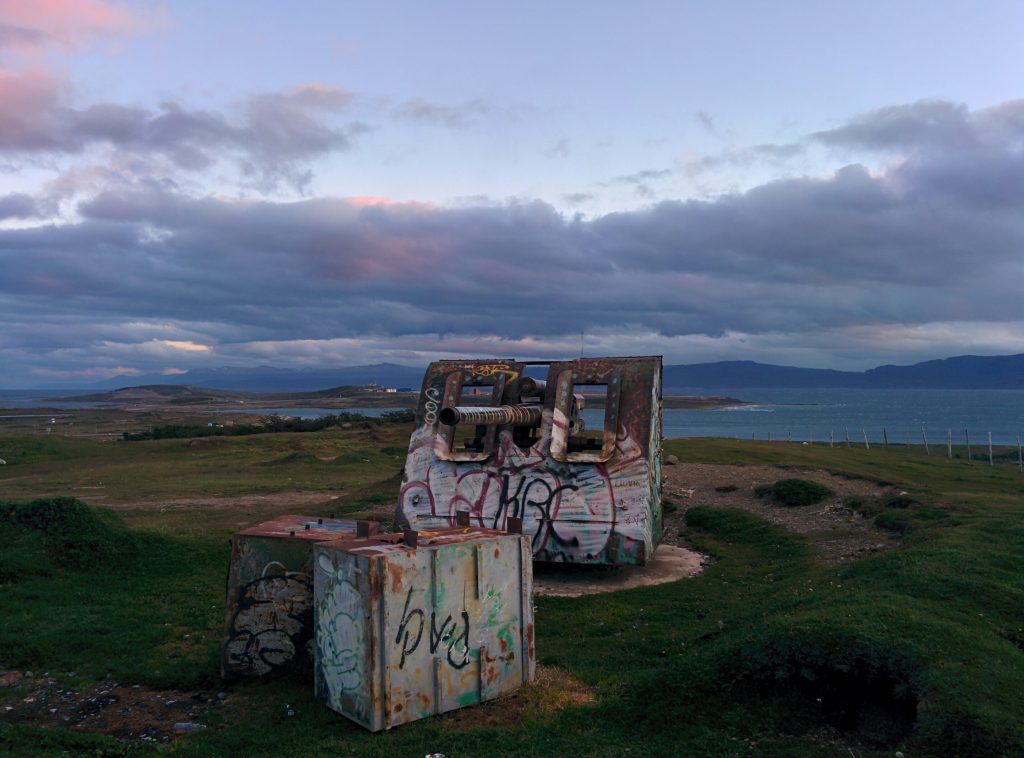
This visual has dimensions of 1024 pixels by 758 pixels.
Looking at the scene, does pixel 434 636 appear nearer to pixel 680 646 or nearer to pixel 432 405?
pixel 680 646

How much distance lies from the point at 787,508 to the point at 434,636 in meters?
12.2

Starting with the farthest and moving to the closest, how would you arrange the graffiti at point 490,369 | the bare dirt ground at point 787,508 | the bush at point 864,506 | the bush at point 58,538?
the bush at point 864,506 < the graffiti at point 490,369 < the bare dirt ground at point 787,508 < the bush at point 58,538

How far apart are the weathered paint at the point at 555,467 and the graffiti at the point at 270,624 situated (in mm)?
5782

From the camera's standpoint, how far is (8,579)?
462 inches

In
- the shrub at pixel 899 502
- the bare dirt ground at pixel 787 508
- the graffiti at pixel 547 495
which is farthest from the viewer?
the shrub at pixel 899 502

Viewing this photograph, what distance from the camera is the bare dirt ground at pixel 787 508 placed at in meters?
14.0

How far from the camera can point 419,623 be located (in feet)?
21.3

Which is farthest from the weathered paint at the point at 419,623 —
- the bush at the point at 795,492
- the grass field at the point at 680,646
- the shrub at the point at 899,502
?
the bush at the point at 795,492

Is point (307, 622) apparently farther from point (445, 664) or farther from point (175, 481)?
point (175, 481)

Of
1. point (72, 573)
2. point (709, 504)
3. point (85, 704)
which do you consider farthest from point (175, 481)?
point (85, 704)

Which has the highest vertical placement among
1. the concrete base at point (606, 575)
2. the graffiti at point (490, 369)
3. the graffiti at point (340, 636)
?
the graffiti at point (490, 369)

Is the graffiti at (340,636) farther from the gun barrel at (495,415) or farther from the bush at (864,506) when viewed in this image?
the bush at (864,506)

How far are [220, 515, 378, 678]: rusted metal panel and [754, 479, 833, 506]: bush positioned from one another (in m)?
11.9

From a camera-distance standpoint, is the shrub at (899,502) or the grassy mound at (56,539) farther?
→ the shrub at (899,502)
